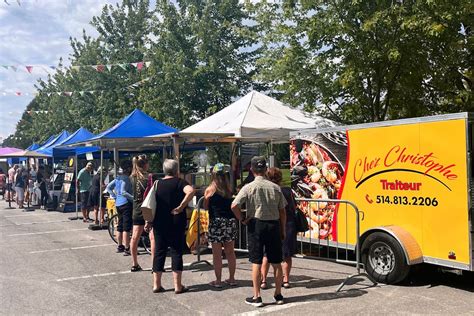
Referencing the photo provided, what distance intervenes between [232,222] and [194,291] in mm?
1092

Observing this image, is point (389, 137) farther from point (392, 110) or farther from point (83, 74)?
point (83, 74)

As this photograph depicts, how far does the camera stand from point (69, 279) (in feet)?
23.7

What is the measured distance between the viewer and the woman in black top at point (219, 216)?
6.53 meters

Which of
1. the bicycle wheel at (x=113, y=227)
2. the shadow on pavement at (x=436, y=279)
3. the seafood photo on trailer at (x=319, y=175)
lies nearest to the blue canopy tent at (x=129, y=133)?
the bicycle wheel at (x=113, y=227)

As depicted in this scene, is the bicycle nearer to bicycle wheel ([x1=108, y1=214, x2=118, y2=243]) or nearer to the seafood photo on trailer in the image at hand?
bicycle wheel ([x1=108, y1=214, x2=118, y2=243])

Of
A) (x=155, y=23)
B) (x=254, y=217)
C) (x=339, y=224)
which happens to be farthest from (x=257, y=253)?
(x=155, y=23)

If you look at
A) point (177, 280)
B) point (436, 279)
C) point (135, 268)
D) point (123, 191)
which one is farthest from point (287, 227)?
point (123, 191)

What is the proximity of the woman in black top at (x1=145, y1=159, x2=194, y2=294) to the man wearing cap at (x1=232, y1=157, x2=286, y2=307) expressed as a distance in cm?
92

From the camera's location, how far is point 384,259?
680 cm

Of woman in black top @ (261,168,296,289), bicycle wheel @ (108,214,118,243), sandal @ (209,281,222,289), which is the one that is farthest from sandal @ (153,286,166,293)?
bicycle wheel @ (108,214,118,243)

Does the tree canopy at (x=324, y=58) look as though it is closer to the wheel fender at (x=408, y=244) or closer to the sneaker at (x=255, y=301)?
the wheel fender at (x=408, y=244)

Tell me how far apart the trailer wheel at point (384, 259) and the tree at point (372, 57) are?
5.81 m

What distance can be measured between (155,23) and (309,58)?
41.5 ft

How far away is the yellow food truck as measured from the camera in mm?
6059
